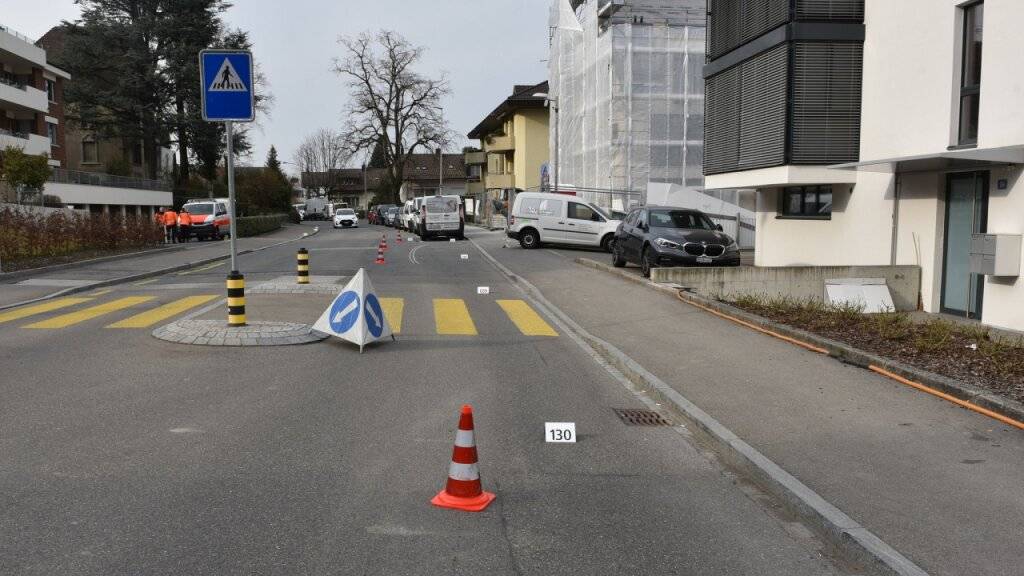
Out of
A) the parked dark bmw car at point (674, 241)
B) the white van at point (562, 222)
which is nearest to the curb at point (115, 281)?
the white van at point (562, 222)

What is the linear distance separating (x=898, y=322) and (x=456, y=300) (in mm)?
7396

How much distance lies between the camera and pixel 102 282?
18.1m

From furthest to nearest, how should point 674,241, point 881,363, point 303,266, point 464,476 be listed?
point 674,241
point 303,266
point 881,363
point 464,476

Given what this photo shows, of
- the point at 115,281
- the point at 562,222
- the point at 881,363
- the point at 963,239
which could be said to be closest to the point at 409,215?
the point at 562,222

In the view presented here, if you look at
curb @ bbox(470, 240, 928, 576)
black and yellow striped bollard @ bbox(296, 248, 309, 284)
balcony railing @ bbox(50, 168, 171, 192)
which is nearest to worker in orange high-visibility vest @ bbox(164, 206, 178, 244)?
balcony railing @ bbox(50, 168, 171, 192)

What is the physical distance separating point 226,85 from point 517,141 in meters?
53.1

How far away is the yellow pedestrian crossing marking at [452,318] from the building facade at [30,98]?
34.6m

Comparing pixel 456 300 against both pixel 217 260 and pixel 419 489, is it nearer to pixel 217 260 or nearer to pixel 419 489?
pixel 419 489

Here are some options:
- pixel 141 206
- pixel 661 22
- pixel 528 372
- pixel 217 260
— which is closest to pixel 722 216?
pixel 661 22

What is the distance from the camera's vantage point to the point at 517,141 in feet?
205

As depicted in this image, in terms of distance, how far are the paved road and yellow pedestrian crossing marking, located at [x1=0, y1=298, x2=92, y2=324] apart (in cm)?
283

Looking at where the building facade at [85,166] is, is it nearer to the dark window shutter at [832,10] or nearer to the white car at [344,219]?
the white car at [344,219]

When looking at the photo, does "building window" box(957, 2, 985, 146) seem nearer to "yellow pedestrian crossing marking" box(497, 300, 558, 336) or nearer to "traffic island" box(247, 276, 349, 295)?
"yellow pedestrian crossing marking" box(497, 300, 558, 336)

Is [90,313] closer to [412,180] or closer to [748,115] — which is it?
[748,115]
